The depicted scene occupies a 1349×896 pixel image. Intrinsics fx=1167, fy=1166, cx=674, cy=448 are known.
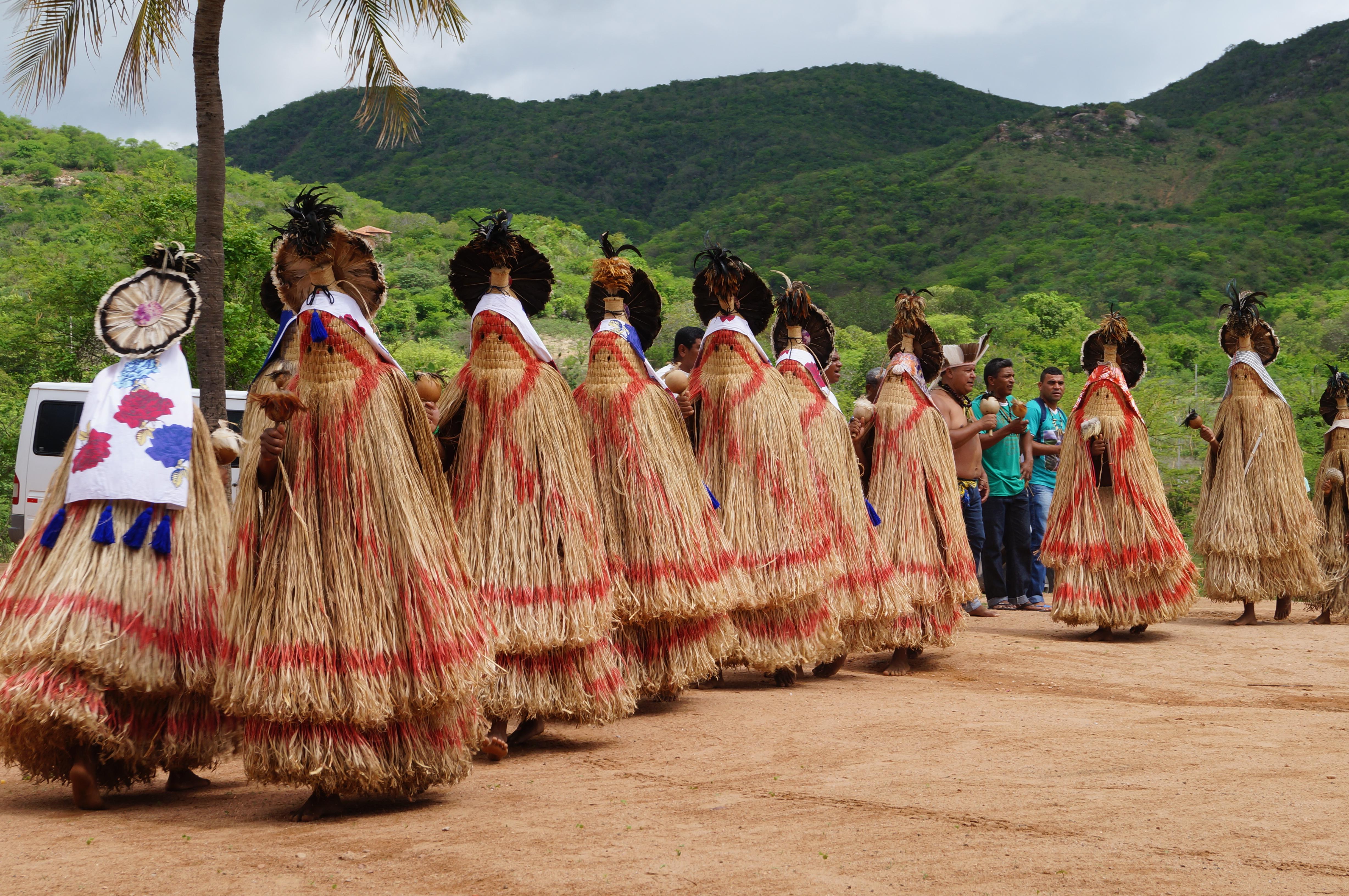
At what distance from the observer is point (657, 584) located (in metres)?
5.55

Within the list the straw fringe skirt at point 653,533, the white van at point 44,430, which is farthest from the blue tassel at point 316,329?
the white van at point 44,430

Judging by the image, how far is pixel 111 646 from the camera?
406cm

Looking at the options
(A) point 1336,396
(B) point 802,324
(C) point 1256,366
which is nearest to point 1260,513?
(C) point 1256,366

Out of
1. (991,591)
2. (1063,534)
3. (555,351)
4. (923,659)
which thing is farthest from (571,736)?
(555,351)

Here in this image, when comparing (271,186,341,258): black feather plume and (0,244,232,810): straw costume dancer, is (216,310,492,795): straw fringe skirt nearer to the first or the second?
(271,186,341,258): black feather plume

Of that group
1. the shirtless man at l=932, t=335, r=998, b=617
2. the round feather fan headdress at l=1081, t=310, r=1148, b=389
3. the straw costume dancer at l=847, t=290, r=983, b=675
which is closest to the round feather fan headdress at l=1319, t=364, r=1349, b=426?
the round feather fan headdress at l=1081, t=310, r=1148, b=389

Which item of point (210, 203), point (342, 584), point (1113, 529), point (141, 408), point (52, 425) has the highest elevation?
point (210, 203)

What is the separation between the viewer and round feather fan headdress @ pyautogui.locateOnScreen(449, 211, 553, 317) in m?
5.14

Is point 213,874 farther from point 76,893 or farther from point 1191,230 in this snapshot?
point 1191,230

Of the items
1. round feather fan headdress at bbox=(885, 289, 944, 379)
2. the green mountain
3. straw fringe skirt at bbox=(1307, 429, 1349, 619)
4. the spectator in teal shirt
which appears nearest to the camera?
round feather fan headdress at bbox=(885, 289, 944, 379)

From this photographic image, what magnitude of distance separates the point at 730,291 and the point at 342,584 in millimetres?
3363

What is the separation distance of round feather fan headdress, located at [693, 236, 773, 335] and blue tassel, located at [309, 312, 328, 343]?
9.20 feet

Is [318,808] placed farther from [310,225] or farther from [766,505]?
[766,505]

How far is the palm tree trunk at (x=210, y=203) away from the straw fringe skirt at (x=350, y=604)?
4921 millimetres
